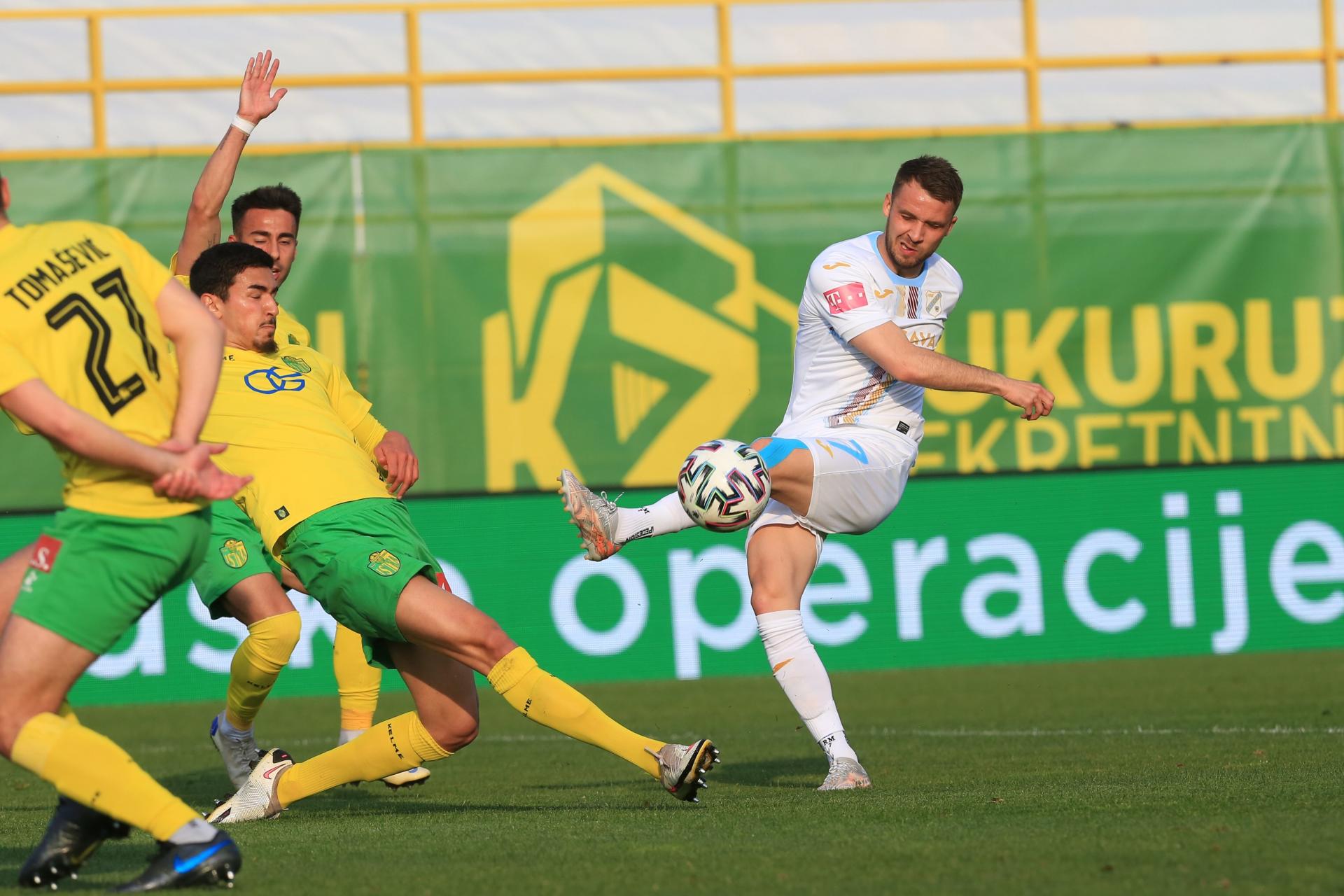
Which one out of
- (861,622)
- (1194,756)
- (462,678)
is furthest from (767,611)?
(861,622)

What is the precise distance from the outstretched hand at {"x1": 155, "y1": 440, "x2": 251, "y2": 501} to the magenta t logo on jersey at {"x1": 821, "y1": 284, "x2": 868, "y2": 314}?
2.90 m

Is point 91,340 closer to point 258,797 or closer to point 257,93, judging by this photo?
point 258,797

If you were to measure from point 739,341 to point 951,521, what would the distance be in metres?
2.13

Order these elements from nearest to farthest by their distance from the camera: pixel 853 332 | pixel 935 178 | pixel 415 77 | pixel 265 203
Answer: pixel 935 178, pixel 853 332, pixel 265 203, pixel 415 77

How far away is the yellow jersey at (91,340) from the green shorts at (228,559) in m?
2.03

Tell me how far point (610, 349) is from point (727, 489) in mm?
7210

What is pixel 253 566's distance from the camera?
257 inches

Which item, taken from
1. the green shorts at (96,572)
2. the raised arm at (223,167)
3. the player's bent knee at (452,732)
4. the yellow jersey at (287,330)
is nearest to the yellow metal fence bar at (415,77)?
the yellow jersey at (287,330)

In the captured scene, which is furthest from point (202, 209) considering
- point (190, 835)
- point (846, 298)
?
point (190, 835)

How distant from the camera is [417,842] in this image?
5.14 meters

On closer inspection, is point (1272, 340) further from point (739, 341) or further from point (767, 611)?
A: point (767, 611)

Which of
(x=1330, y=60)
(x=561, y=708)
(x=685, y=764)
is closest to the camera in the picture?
(x=685, y=764)

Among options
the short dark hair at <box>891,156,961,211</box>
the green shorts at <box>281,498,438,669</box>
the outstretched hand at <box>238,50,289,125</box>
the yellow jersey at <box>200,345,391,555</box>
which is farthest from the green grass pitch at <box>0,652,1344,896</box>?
the outstretched hand at <box>238,50,289,125</box>

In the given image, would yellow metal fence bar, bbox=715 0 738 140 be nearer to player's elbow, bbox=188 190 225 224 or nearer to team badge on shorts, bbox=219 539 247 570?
player's elbow, bbox=188 190 225 224
